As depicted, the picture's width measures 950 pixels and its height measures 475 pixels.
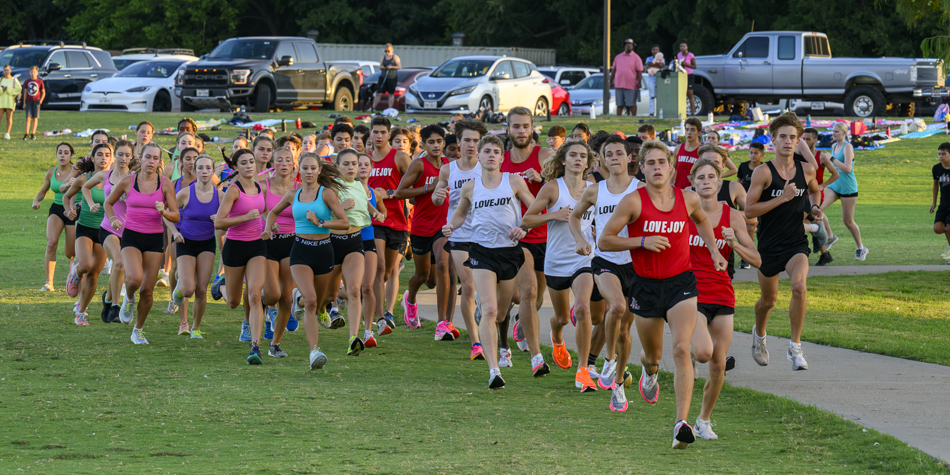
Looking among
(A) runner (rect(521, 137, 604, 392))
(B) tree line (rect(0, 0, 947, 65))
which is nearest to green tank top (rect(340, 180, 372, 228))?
(A) runner (rect(521, 137, 604, 392))

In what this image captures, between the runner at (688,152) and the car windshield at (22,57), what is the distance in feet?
78.6

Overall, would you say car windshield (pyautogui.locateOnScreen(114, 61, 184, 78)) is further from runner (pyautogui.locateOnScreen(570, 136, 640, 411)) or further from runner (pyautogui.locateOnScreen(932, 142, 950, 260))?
runner (pyautogui.locateOnScreen(570, 136, 640, 411))

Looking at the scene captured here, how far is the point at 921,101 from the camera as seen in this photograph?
94.4 ft

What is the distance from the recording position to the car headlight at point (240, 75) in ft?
87.9

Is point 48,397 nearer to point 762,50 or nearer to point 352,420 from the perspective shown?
point 352,420

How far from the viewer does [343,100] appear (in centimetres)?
3016

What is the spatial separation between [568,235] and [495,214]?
2.13 feet

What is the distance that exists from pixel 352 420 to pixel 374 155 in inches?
171

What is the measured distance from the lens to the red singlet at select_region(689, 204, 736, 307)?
680 centimetres

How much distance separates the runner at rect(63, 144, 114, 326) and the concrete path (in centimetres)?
449

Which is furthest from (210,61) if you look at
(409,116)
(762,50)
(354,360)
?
(354,360)

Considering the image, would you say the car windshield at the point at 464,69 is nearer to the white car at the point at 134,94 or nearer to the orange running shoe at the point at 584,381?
the white car at the point at 134,94

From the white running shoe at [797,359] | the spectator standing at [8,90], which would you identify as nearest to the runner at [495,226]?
the white running shoe at [797,359]

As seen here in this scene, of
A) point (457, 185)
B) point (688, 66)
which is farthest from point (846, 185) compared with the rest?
point (688, 66)
